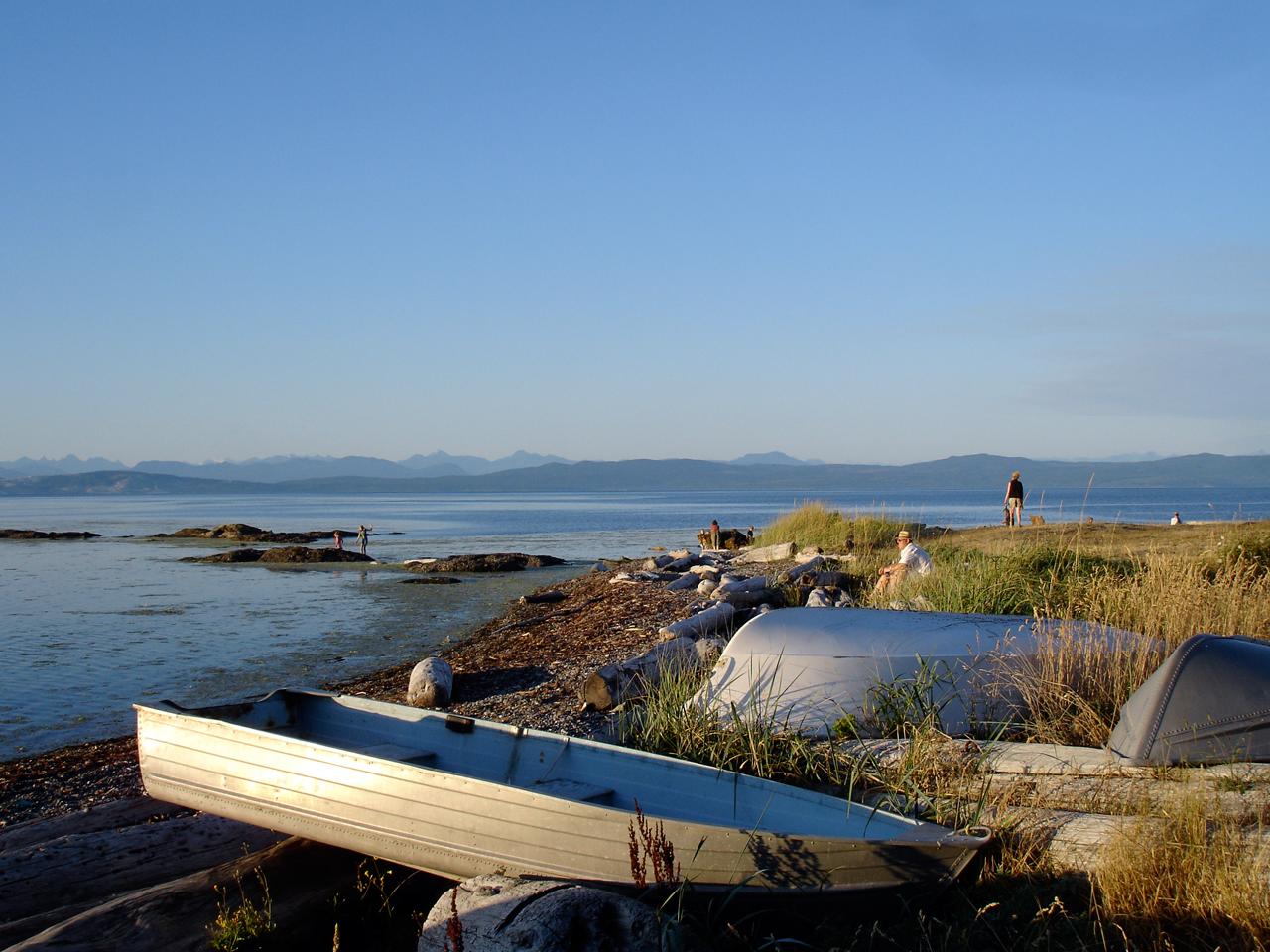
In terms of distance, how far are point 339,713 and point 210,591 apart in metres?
16.5

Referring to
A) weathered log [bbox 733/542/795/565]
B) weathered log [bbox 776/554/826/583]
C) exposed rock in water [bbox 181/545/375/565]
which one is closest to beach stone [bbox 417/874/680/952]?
weathered log [bbox 776/554/826/583]

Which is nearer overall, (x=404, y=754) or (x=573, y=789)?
(x=573, y=789)

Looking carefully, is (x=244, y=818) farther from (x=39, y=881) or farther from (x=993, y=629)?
(x=993, y=629)

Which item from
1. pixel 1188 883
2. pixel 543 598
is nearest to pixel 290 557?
pixel 543 598

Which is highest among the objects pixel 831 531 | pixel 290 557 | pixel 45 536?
pixel 831 531

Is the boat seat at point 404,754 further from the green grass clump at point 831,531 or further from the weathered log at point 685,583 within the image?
the green grass clump at point 831,531

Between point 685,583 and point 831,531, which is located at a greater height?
point 831,531

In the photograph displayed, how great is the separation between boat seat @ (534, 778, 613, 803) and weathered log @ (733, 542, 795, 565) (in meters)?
15.2

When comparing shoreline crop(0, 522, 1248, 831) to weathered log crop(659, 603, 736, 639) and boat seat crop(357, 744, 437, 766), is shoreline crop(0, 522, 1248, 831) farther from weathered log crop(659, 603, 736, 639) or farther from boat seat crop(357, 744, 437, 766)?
boat seat crop(357, 744, 437, 766)

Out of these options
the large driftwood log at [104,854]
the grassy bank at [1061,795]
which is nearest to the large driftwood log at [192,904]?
the large driftwood log at [104,854]

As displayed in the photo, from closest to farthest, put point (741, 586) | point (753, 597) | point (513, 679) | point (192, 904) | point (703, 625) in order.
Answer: point (192, 904) < point (513, 679) < point (703, 625) < point (753, 597) < point (741, 586)

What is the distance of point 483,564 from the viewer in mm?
27281

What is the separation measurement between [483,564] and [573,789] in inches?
858

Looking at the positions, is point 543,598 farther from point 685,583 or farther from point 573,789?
point 573,789
